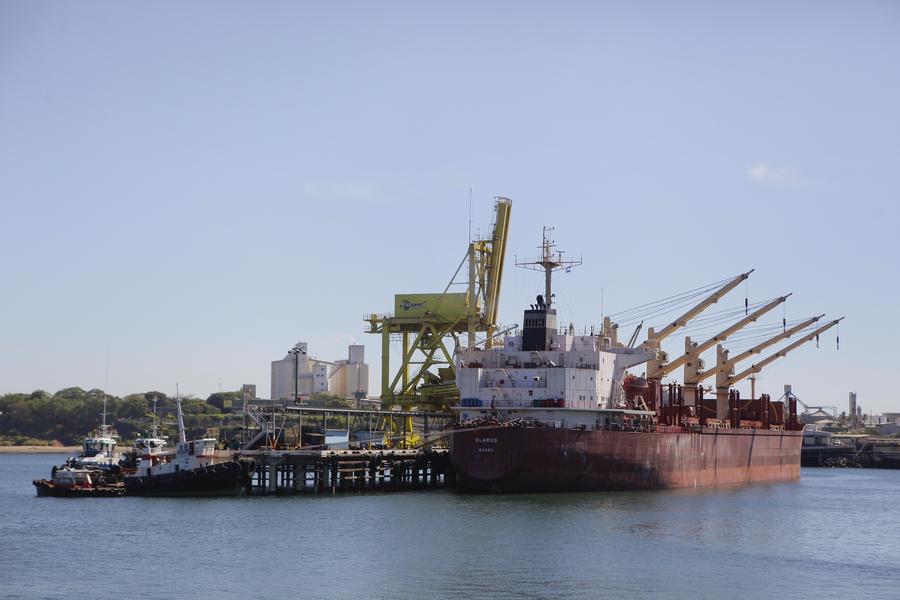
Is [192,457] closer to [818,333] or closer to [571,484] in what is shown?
[571,484]

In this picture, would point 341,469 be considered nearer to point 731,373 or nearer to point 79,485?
point 79,485

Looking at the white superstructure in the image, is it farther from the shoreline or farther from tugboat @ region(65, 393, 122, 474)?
the shoreline

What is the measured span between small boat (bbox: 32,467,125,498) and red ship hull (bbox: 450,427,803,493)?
1554 cm

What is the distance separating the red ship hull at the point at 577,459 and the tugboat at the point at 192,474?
32.5ft

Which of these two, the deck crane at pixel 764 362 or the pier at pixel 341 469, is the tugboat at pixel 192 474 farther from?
the deck crane at pixel 764 362

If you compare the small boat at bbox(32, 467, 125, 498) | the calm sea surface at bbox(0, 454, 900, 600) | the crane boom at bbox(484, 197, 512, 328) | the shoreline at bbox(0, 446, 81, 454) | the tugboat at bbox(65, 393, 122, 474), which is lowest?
the shoreline at bbox(0, 446, 81, 454)

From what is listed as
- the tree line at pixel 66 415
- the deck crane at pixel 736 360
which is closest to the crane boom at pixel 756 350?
the deck crane at pixel 736 360

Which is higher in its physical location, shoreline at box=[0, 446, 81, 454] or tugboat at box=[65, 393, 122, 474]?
tugboat at box=[65, 393, 122, 474]

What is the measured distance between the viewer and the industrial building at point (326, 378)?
79812 millimetres

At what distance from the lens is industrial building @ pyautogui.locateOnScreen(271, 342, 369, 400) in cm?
7981

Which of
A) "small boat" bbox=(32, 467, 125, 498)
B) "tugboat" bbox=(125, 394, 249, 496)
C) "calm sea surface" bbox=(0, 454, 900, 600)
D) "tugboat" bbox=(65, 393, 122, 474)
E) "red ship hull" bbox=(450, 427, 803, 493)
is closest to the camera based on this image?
"calm sea surface" bbox=(0, 454, 900, 600)

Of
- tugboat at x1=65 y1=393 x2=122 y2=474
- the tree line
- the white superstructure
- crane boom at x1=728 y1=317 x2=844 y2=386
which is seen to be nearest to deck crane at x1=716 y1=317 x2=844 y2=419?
crane boom at x1=728 y1=317 x2=844 y2=386

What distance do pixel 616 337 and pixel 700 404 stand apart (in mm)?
9346

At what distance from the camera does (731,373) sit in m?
76.8
